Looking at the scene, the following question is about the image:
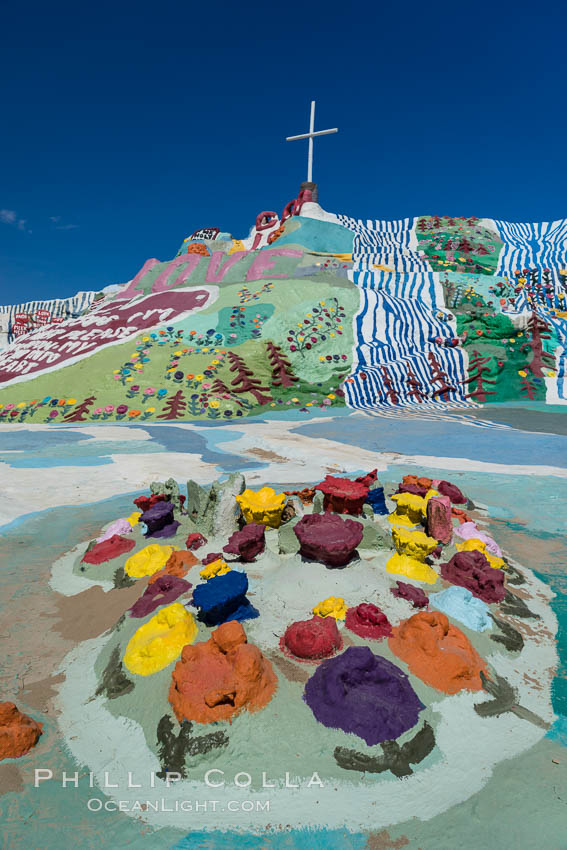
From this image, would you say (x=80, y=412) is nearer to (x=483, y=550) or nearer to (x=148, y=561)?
(x=148, y=561)

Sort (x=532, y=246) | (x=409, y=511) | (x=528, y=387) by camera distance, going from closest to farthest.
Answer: (x=409, y=511) < (x=528, y=387) < (x=532, y=246)

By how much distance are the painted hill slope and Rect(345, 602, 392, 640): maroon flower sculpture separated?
36.0 ft

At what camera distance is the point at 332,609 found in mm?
2533

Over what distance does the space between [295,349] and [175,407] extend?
18.2ft

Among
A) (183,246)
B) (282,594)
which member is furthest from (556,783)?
(183,246)

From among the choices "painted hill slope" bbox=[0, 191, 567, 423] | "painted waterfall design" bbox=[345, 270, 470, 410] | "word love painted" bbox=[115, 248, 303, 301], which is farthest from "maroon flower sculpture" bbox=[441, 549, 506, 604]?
"word love painted" bbox=[115, 248, 303, 301]

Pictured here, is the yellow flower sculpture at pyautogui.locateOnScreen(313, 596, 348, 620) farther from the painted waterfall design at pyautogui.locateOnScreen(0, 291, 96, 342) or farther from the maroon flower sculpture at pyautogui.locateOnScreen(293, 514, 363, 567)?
the painted waterfall design at pyautogui.locateOnScreen(0, 291, 96, 342)

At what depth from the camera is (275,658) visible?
223 centimetres


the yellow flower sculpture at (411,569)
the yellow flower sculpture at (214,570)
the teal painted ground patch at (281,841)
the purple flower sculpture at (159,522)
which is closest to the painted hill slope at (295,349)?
the purple flower sculpture at (159,522)

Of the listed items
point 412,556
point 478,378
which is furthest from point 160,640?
point 478,378

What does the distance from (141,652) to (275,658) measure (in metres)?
0.75

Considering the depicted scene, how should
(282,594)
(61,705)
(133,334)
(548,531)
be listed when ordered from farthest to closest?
(133,334), (548,531), (282,594), (61,705)

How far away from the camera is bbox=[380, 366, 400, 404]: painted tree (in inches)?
612

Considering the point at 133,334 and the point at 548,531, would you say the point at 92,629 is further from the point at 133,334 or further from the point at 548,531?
the point at 133,334
